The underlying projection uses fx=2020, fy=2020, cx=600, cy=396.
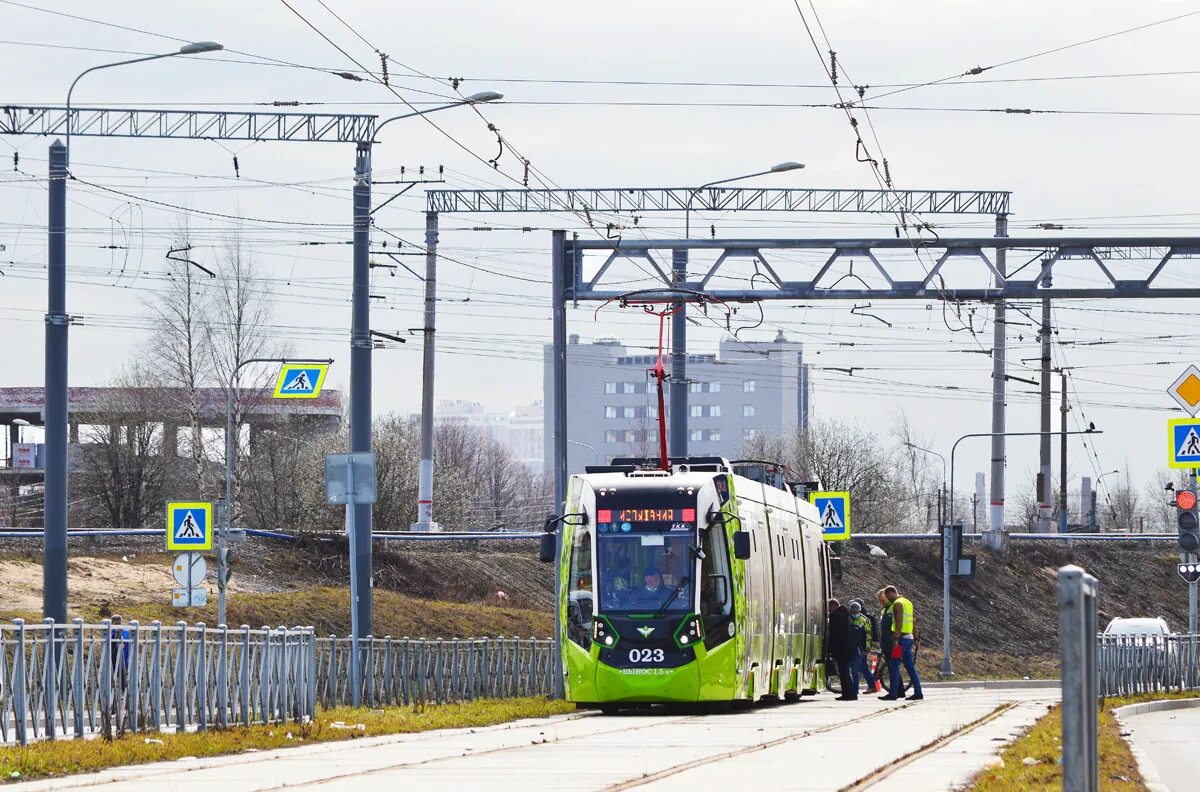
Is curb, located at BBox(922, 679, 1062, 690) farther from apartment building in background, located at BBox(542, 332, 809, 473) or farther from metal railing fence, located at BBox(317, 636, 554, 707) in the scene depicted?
apartment building in background, located at BBox(542, 332, 809, 473)

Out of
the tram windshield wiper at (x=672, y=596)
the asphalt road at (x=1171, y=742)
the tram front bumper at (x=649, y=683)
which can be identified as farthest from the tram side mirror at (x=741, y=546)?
the asphalt road at (x=1171, y=742)

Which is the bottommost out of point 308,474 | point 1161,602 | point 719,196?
point 1161,602

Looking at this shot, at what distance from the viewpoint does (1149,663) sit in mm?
30219

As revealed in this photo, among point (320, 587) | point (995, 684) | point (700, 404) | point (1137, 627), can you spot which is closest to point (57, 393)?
point (320, 587)

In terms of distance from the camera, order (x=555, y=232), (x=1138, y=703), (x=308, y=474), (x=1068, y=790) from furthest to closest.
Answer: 1. (x=308, y=474)
2. (x=555, y=232)
3. (x=1138, y=703)
4. (x=1068, y=790)

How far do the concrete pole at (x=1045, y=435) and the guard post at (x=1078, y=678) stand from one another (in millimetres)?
47197

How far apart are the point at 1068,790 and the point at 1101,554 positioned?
67370mm

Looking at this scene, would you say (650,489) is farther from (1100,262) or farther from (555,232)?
(1100,262)

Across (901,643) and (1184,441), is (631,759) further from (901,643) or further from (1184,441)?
(1184,441)

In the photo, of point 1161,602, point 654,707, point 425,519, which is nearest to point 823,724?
point 654,707

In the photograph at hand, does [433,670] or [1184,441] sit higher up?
[1184,441]

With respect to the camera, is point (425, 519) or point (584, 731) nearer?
point (584, 731)

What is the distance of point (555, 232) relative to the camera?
97.0ft

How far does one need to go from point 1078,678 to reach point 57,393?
22265 millimetres
